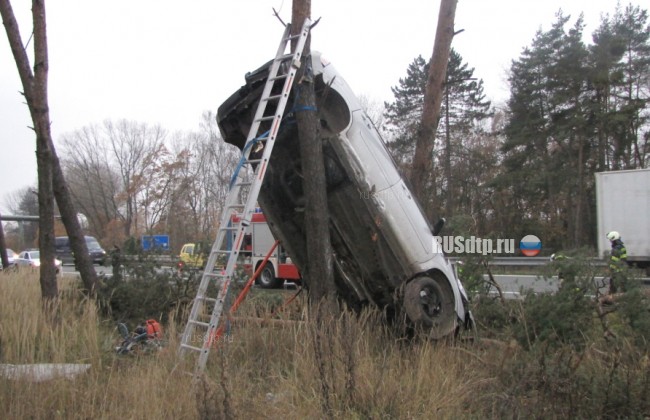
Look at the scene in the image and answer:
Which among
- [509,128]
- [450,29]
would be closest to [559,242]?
[509,128]

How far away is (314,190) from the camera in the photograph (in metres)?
5.13

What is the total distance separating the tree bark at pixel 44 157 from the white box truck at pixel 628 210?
48.0ft

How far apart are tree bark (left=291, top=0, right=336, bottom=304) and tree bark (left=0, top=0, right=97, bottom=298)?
3437 mm

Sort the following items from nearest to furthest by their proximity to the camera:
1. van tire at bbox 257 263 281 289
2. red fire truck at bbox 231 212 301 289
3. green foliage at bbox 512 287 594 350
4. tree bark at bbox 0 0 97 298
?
1. green foliage at bbox 512 287 594 350
2. tree bark at bbox 0 0 97 298
3. red fire truck at bbox 231 212 301 289
4. van tire at bbox 257 263 281 289

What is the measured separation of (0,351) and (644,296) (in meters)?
5.45

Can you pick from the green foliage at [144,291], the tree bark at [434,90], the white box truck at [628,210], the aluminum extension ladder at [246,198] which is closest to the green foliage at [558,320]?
the aluminum extension ladder at [246,198]

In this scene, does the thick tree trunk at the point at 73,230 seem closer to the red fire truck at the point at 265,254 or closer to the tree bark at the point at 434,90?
the tree bark at the point at 434,90

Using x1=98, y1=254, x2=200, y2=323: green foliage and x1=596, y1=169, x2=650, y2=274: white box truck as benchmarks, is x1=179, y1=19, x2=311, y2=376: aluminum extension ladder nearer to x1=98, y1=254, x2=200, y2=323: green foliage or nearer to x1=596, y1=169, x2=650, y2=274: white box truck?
x1=98, y1=254, x2=200, y2=323: green foliage

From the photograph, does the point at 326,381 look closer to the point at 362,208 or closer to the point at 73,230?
the point at 362,208

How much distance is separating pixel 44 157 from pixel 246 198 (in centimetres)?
354

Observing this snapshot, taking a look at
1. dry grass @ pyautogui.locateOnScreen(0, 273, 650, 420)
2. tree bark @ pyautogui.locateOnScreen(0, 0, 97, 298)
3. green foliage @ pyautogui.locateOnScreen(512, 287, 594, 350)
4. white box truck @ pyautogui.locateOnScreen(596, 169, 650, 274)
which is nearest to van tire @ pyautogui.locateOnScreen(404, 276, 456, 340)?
dry grass @ pyautogui.locateOnScreen(0, 273, 650, 420)

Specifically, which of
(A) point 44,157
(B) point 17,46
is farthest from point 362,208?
(B) point 17,46

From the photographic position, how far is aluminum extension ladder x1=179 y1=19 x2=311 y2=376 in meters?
4.39

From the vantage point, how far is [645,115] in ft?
98.6
